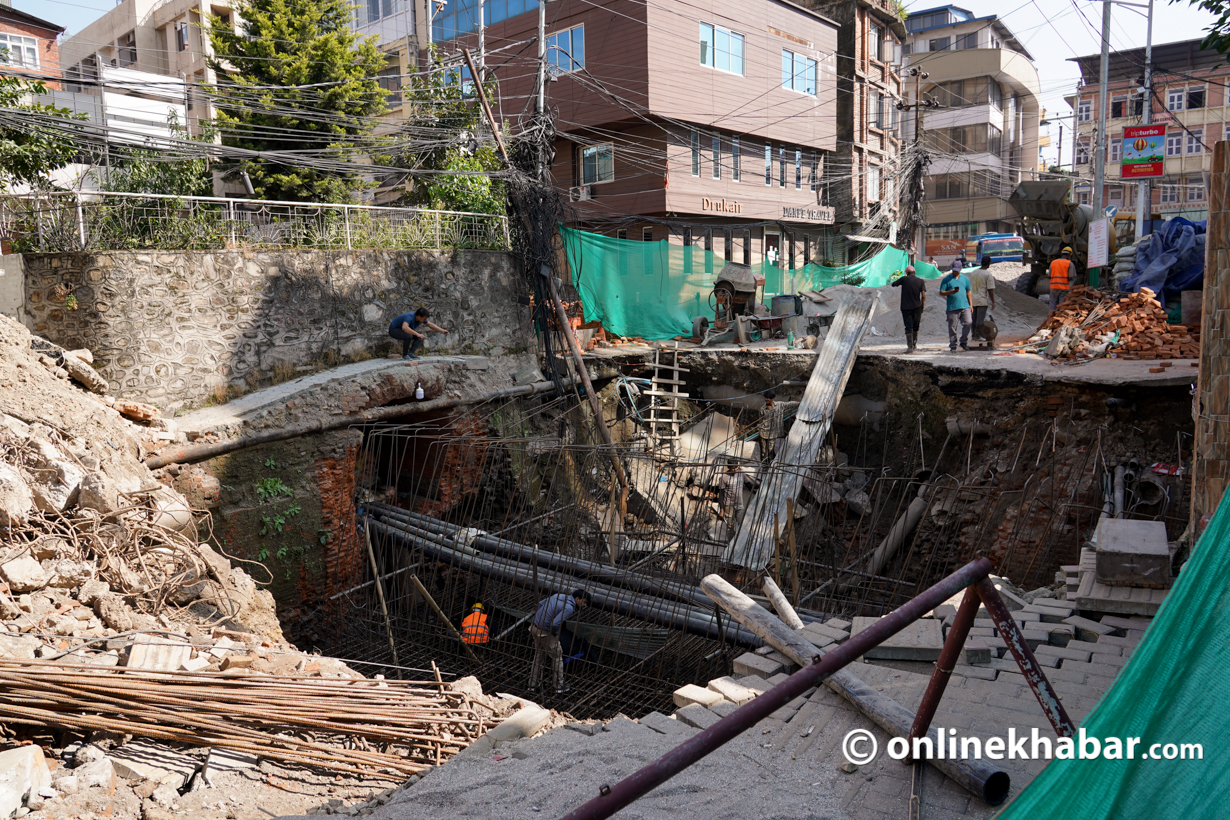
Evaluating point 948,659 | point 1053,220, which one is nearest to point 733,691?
point 948,659

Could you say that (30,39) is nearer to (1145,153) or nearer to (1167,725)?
(1145,153)

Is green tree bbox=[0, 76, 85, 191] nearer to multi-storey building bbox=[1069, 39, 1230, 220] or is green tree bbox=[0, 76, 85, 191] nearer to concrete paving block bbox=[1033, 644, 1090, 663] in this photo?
concrete paving block bbox=[1033, 644, 1090, 663]

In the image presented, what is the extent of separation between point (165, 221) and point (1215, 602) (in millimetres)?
11653

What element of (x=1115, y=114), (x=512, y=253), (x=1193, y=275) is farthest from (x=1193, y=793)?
(x=1115, y=114)

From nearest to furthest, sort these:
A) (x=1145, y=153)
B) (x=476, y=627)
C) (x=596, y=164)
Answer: (x=476, y=627)
(x=1145, y=153)
(x=596, y=164)

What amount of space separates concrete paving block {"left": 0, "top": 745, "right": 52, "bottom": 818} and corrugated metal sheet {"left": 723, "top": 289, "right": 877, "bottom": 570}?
6486mm

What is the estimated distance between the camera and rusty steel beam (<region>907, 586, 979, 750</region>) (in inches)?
107

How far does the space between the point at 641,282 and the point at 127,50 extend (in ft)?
73.4

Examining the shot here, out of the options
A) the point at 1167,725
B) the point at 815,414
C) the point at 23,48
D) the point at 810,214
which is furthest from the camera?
the point at 810,214

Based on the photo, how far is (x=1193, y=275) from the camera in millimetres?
11188

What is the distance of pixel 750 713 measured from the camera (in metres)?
2.13

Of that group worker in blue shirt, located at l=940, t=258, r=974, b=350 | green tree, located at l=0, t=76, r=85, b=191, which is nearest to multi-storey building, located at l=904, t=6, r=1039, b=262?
worker in blue shirt, located at l=940, t=258, r=974, b=350

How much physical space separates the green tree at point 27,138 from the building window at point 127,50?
2018cm

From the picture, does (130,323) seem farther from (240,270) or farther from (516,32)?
(516,32)
